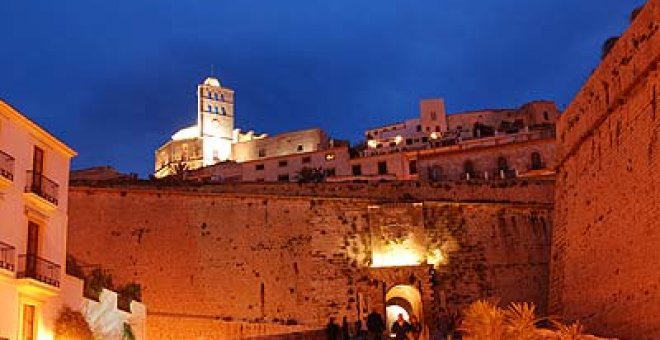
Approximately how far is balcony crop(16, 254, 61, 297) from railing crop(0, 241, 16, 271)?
0.26 m

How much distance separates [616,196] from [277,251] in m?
13.8

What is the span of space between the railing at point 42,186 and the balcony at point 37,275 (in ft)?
4.33

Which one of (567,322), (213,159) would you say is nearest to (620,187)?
(567,322)

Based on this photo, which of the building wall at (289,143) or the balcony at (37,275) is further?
the building wall at (289,143)

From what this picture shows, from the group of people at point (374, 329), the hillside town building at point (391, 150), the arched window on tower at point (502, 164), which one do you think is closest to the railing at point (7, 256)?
the group of people at point (374, 329)

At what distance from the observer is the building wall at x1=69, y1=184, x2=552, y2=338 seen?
27438 millimetres

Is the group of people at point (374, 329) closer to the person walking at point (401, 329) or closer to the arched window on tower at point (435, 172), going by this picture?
the person walking at point (401, 329)

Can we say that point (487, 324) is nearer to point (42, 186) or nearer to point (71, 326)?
point (71, 326)

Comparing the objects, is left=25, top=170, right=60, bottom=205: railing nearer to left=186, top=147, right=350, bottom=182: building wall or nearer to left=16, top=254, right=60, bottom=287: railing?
left=16, top=254, right=60, bottom=287: railing

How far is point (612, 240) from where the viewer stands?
56.1 ft

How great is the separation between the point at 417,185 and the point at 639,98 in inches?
628

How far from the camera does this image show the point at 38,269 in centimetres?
1664

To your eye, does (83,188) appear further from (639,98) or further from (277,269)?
(639,98)

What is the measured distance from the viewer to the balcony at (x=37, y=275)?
15.9m
